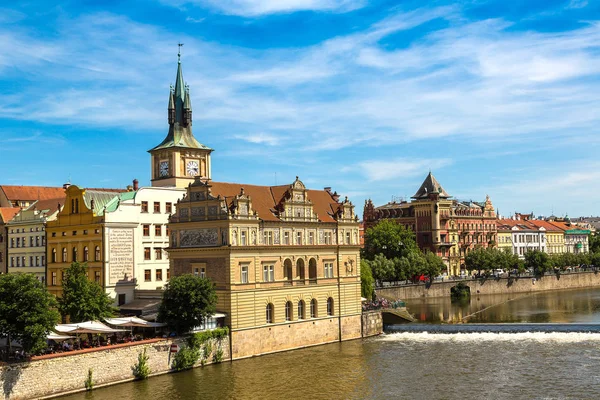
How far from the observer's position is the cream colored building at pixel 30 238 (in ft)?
251

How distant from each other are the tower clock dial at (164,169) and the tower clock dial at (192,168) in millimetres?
1938

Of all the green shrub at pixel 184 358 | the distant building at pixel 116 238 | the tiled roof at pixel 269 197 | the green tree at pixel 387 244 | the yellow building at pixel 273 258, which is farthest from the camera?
the green tree at pixel 387 244

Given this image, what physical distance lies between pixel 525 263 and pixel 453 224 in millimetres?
15573

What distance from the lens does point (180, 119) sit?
3127 inches

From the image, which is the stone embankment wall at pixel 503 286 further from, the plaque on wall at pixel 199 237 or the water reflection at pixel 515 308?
the plaque on wall at pixel 199 237

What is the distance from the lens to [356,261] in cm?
7281

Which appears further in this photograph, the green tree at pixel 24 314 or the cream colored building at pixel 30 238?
the cream colored building at pixel 30 238

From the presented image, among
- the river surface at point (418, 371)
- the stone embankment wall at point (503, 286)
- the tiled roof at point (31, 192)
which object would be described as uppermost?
the tiled roof at point (31, 192)

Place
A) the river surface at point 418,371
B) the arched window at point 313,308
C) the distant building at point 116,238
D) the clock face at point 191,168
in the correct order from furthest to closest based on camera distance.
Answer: the clock face at point 191,168
the distant building at point 116,238
the arched window at point 313,308
the river surface at point 418,371

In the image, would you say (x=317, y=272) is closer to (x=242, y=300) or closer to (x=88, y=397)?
(x=242, y=300)

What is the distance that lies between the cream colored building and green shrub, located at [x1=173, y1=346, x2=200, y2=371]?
2598 cm

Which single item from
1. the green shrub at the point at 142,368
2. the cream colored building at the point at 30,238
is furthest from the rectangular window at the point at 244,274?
the cream colored building at the point at 30,238

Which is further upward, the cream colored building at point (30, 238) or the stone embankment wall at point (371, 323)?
the cream colored building at point (30, 238)

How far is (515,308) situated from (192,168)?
1893 inches
